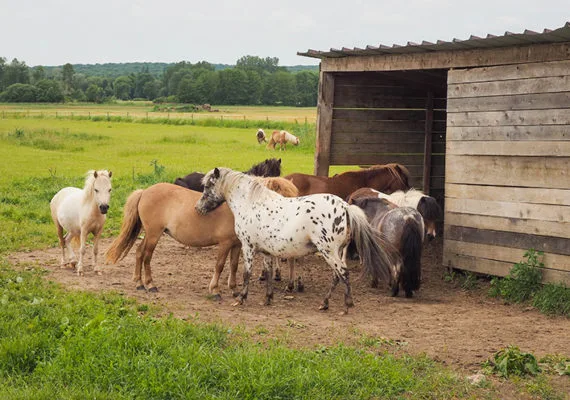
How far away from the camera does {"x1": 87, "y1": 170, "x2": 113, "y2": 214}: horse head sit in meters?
9.68

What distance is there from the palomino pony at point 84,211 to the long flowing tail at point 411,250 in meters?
4.02

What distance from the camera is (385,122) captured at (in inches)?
544

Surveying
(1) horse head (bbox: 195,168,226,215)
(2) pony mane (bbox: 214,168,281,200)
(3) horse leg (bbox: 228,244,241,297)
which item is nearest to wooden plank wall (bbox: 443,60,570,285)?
(2) pony mane (bbox: 214,168,281,200)

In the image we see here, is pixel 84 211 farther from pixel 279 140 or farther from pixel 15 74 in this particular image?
pixel 15 74

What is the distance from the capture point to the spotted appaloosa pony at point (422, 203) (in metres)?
10.5

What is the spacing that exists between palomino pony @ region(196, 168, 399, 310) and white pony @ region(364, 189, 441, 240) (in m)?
1.60

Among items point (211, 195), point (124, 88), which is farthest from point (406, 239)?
point (124, 88)

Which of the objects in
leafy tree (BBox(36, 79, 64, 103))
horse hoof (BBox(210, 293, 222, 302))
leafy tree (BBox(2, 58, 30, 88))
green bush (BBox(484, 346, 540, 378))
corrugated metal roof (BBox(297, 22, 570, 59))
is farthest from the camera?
leafy tree (BBox(2, 58, 30, 88))

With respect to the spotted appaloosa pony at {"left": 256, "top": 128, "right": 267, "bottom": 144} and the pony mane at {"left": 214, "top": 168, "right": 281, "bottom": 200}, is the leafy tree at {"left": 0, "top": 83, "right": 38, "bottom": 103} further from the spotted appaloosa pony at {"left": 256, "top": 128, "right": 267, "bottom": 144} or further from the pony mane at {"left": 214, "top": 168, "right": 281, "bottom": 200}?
the pony mane at {"left": 214, "top": 168, "right": 281, "bottom": 200}

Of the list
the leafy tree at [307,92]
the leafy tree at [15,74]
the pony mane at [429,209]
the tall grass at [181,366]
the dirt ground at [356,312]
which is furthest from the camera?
the leafy tree at [15,74]

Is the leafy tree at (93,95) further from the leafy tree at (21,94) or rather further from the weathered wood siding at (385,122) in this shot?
the weathered wood siding at (385,122)

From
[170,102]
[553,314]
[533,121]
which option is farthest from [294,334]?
[170,102]

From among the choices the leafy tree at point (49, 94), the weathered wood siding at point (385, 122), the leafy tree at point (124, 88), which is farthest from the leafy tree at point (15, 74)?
the weathered wood siding at point (385, 122)

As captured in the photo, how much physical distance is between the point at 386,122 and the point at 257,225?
585 centimetres
